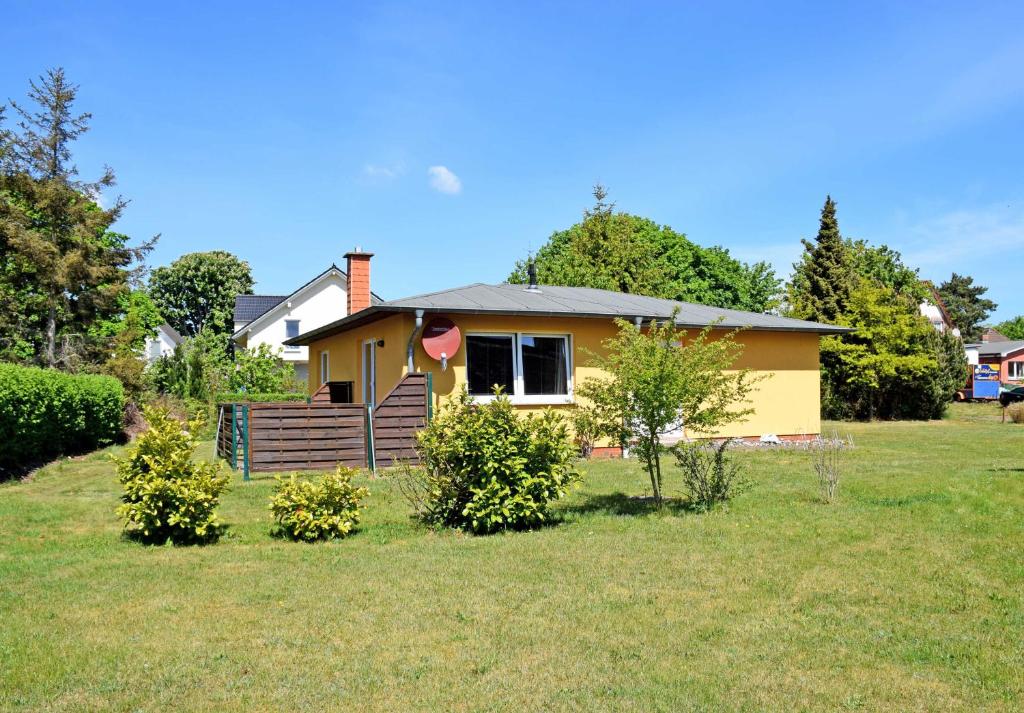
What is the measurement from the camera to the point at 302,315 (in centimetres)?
4569

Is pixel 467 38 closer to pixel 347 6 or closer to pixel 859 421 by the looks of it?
pixel 347 6

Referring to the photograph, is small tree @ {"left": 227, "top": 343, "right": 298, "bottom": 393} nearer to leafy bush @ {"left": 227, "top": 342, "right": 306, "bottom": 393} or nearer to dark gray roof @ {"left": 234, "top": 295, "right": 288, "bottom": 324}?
leafy bush @ {"left": 227, "top": 342, "right": 306, "bottom": 393}

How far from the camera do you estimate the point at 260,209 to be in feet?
59.1

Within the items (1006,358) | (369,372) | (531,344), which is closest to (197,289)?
(369,372)

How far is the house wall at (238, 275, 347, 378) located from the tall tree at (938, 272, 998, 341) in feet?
241

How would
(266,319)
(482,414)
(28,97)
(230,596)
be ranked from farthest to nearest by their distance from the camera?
1. (266,319)
2. (28,97)
3. (482,414)
4. (230,596)

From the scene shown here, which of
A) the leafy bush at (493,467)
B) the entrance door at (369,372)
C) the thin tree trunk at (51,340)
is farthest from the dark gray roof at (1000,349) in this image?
the leafy bush at (493,467)

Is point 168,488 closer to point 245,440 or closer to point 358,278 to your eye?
point 245,440

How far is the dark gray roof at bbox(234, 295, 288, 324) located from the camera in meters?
52.9

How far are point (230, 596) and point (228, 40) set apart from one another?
413 inches

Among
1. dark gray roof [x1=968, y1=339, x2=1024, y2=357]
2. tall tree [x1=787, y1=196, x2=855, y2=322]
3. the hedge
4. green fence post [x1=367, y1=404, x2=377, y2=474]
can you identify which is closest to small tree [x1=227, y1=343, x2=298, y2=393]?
the hedge

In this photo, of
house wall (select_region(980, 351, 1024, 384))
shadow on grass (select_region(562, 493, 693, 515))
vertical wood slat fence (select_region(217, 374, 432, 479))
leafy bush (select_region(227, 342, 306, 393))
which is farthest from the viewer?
house wall (select_region(980, 351, 1024, 384))

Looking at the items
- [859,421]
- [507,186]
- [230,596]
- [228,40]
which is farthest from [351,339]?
[859,421]

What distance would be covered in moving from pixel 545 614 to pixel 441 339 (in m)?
9.38
